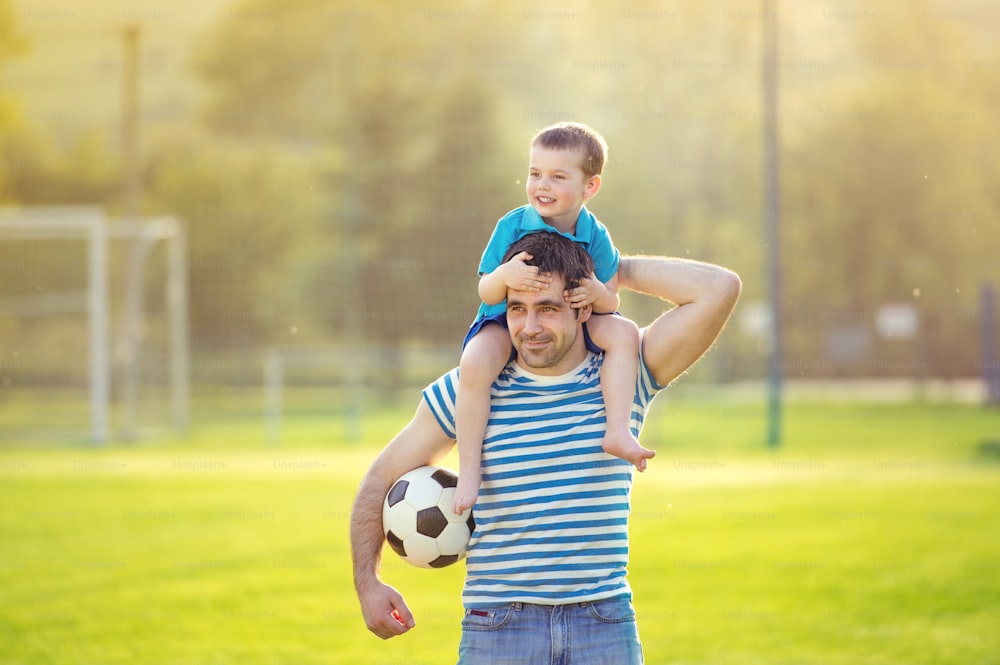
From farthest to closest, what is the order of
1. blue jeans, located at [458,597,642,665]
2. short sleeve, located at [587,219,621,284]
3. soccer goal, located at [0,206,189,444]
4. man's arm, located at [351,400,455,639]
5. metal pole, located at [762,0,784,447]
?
soccer goal, located at [0,206,189,444] → metal pole, located at [762,0,784,447] → short sleeve, located at [587,219,621,284] → man's arm, located at [351,400,455,639] → blue jeans, located at [458,597,642,665]

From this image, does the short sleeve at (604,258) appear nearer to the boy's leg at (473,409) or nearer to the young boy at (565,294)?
the young boy at (565,294)

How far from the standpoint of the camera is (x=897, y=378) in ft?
116

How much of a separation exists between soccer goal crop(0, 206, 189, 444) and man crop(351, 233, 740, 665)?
1560 cm

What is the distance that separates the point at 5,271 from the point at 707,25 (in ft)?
56.1

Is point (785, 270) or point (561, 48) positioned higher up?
point (561, 48)

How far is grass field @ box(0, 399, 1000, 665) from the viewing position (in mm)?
5609

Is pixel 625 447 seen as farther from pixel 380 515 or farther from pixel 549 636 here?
pixel 380 515

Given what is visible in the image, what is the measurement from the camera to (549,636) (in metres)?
2.62

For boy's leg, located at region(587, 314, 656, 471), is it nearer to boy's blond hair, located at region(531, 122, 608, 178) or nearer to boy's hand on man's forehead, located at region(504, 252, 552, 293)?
boy's hand on man's forehead, located at region(504, 252, 552, 293)

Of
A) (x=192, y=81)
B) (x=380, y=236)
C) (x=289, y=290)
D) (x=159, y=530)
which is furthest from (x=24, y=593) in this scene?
(x=192, y=81)

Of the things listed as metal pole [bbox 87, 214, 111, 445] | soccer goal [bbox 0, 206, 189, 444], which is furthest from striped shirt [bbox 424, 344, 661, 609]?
metal pole [bbox 87, 214, 111, 445]

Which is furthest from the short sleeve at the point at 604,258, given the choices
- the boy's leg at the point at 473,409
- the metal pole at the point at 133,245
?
the metal pole at the point at 133,245

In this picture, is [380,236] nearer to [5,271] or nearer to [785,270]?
[5,271]

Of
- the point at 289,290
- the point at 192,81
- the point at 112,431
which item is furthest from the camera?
the point at 192,81
